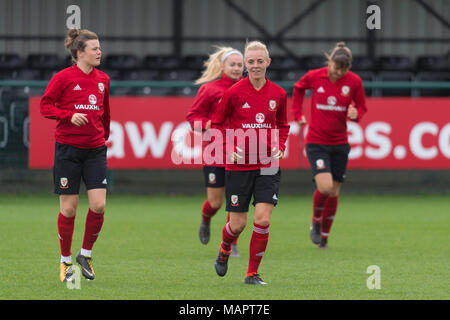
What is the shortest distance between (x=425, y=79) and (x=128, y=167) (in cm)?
882

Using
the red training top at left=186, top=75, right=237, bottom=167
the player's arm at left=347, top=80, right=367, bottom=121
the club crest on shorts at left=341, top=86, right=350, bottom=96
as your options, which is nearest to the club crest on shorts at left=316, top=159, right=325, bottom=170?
the player's arm at left=347, top=80, right=367, bottom=121

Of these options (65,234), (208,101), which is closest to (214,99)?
(208,101)

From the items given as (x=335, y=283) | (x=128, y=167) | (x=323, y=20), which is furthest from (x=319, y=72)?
(x=323, y=20)

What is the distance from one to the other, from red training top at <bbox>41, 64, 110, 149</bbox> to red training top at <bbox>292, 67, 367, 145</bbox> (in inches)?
114

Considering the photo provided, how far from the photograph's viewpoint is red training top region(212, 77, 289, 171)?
712cm

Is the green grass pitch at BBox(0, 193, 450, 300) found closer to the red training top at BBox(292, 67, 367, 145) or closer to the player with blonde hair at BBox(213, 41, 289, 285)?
the player with blonde hair at BBox(213, 41, 289, 285)

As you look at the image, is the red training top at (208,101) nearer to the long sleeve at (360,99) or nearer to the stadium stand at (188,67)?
the long sleeve at (360,99)

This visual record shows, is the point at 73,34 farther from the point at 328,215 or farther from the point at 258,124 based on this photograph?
the point at 328,215

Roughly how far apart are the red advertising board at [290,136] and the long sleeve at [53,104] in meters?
7.31

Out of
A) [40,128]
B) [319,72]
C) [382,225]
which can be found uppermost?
[319,72]

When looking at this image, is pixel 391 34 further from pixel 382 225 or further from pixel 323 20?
pixel 382 225

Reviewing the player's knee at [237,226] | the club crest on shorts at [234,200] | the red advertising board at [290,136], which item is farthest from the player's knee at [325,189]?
the red advertising board at [290,136]

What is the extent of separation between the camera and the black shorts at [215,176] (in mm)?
9133

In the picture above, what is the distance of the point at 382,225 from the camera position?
1148 centimetres
